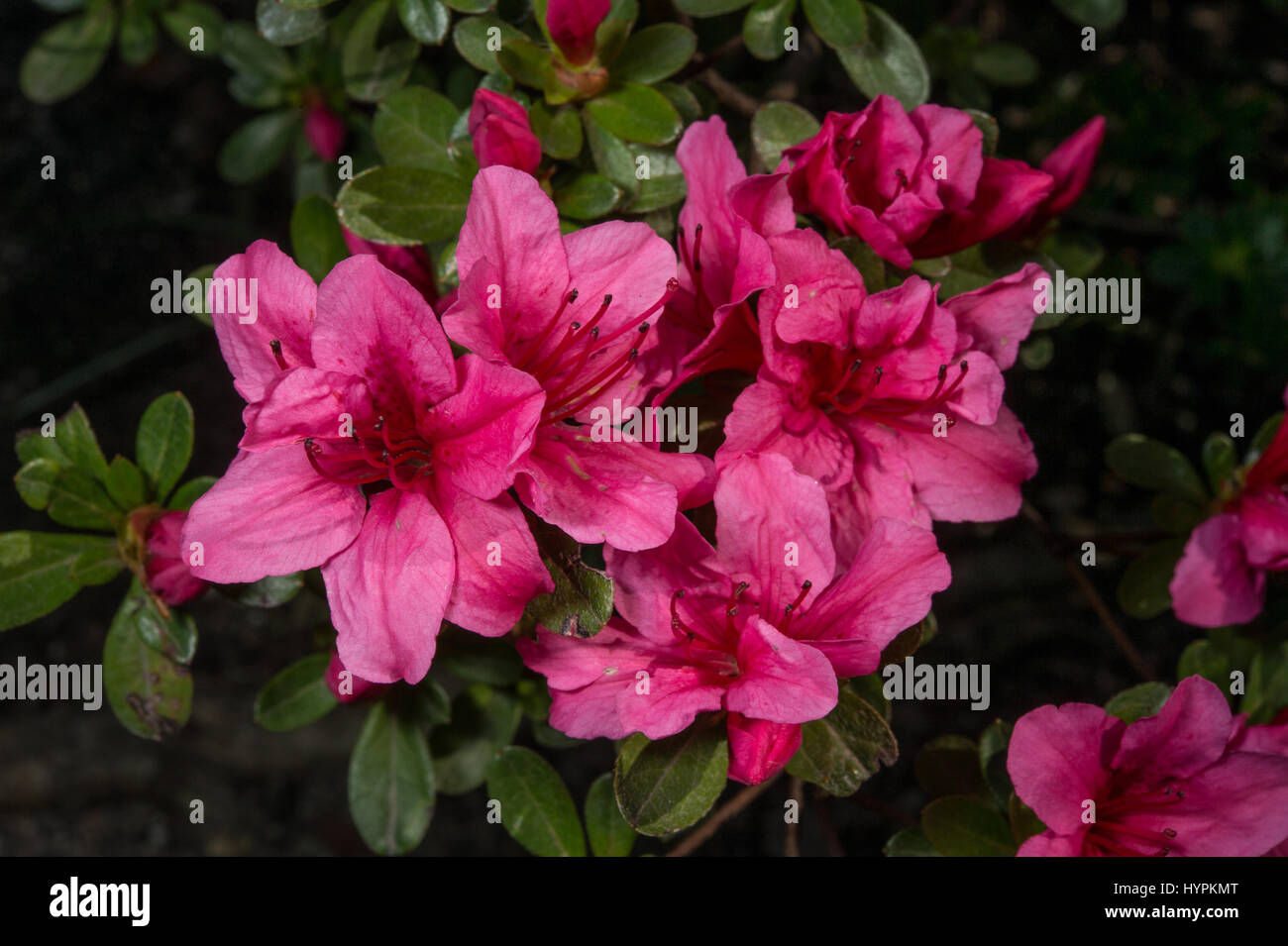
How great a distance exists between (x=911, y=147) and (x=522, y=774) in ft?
3.45

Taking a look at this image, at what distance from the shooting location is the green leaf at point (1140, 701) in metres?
1.44

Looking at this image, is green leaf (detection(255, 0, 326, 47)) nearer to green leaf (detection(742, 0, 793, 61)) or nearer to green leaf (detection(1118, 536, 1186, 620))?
green leaf (detection(742, 0, 793, 61))

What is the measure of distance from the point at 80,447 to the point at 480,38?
0.81 m

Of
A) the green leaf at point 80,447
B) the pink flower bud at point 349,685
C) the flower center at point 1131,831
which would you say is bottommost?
the flower center at point 1131,831

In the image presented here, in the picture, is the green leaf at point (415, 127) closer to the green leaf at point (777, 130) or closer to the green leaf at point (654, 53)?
the green leaf at point (654, 53)

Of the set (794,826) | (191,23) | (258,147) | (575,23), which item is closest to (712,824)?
(794,826)

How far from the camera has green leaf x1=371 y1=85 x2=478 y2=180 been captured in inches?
59.8

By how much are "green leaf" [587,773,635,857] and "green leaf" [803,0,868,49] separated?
1118 millimetres

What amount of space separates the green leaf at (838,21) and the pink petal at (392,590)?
0.86 m

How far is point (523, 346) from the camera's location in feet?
3.86

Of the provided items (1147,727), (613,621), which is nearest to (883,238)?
(613,621)

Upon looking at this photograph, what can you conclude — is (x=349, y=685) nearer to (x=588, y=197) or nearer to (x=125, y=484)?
(x=125, y=484)

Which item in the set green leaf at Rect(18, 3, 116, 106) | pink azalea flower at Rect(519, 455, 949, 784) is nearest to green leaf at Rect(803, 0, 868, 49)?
pink azalea flower at Rect(519, 455, 949, 784)

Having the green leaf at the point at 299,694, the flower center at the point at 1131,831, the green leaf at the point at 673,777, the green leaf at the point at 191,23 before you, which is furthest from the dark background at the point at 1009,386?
the green leaf at the point at 673,777
